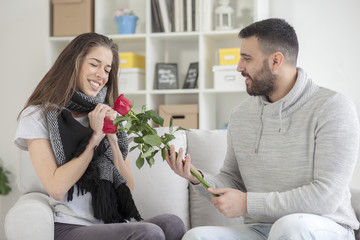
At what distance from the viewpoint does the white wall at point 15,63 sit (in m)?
4.09

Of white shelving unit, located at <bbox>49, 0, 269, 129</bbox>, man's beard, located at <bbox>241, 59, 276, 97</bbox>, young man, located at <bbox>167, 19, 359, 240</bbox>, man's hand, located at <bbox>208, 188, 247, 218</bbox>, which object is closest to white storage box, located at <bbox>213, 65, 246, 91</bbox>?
white shelving unit, located at <bbox>49, 0, 269, 129</bbox>

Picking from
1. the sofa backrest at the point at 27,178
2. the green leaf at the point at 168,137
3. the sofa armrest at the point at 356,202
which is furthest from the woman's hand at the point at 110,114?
the sofa armrest at the point at 356,202

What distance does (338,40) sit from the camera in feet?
12.0

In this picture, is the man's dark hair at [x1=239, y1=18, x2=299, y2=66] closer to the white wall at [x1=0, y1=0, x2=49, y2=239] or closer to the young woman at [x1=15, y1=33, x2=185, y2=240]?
the young woman at [x1=15, y1=33, x2=185, y2=240]

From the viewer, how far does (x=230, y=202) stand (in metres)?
1.75

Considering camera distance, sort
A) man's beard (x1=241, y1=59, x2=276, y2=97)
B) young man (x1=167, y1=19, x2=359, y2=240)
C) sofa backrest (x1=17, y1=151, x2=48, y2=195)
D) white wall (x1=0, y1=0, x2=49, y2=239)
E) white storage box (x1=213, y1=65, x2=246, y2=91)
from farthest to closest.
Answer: white wall (x1=0, y1=0, x2=49, y2=239) < white storage box (x1=213, y1=65, x2=246, y2=91) < sofa backrest (x1=17, y1=151, x2=48, y2=195) < man's beard (x1=241, y1=59, x2=276, y2=97) < young man (x1=167, y1=19, x2=359, y2=240)

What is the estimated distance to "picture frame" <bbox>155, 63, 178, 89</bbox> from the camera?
3752 millimetres

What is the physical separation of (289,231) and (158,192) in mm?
904

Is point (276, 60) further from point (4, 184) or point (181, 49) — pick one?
point (4, 184)

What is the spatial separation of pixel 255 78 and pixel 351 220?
2.03 feet

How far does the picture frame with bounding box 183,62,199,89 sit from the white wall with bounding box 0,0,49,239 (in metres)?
1.14

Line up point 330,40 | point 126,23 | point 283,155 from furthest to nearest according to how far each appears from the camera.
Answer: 1. point 126,23
2. point 330,40
3. point 283,155

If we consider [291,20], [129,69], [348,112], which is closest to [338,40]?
[291,20]

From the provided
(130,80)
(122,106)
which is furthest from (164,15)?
(122,106)
